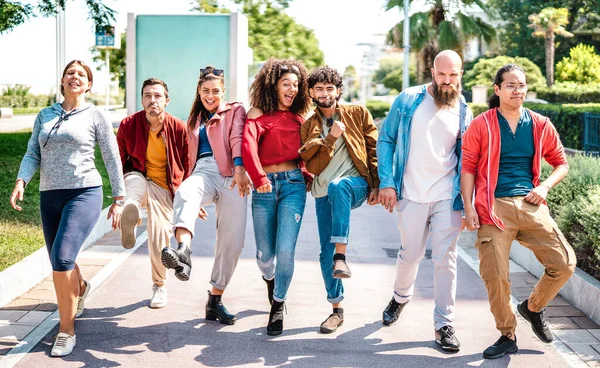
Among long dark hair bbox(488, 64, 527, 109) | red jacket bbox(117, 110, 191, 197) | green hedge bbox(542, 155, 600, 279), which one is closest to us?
long dark hair bbox(488, 64, 527, 109)

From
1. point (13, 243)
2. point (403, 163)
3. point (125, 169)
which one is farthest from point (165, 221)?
point (13, 243)

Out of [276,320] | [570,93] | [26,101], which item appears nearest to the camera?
[276,320]

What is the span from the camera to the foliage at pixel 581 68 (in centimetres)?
4272

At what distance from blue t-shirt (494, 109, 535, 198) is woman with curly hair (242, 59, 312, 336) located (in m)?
1.36

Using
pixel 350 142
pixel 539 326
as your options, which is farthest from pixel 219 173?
pixel 539 326

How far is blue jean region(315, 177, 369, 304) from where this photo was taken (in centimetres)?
516

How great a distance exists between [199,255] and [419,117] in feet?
12.5

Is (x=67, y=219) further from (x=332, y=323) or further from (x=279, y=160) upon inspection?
(x=332, y=323)

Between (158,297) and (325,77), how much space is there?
89.8 inches

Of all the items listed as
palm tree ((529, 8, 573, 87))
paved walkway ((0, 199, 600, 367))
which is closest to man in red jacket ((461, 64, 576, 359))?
paved walkway ((0, 199, 600, 367))

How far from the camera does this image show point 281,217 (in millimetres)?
5340

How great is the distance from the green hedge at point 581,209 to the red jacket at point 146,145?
10.9 feet

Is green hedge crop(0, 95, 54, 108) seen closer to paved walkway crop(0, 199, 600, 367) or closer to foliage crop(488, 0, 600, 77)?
foliage crop(488, 0, 600, 77)

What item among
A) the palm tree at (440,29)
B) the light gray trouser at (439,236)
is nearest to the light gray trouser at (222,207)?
the light gray trouser at (439,236)
